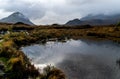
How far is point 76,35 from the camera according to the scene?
515 ft

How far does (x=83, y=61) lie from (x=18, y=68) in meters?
25.1

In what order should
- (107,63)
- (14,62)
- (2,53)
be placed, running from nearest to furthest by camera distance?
(14,62)
(2,53)
(107,63)

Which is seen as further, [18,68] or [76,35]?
[76,35]

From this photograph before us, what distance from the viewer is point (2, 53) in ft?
174

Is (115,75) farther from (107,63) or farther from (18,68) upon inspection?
(18,68)

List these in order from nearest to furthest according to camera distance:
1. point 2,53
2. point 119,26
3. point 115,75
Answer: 1. point 115,75
2. point 2,53
3. point 119,26

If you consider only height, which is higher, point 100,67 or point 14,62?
point 14,62

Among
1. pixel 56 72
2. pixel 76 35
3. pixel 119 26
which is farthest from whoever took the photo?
pixel 119 26

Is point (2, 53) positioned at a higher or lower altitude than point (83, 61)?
higher

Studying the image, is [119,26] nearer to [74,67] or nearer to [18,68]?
[74,67]

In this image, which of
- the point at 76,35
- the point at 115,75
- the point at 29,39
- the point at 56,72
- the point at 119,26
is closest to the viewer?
the point at 56,72

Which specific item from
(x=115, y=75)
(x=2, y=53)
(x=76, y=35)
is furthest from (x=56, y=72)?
(x=76, y=35)

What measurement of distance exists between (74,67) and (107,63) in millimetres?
9086

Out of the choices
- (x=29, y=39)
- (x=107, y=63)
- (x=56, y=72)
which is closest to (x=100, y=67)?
(x=107, y=63)
